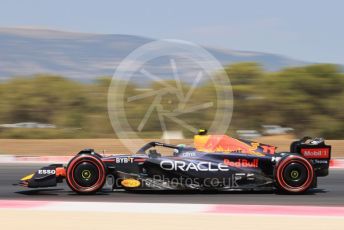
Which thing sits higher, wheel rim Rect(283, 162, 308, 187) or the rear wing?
the rear wing

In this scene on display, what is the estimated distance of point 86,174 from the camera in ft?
33.7

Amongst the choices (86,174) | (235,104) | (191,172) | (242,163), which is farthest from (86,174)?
(235,104)

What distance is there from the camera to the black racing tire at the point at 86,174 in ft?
33.6

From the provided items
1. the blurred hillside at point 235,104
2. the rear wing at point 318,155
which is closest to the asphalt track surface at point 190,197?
the rear wing at point 318,155

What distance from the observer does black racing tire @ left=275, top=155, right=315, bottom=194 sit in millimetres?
10242

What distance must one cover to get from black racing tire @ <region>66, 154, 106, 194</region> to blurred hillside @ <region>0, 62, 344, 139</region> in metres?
14.7

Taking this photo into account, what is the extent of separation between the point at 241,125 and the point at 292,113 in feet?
7.00

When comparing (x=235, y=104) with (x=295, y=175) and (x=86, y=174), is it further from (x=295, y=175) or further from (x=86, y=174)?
(x=86, y=174)

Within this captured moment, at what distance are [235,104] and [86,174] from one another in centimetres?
1870

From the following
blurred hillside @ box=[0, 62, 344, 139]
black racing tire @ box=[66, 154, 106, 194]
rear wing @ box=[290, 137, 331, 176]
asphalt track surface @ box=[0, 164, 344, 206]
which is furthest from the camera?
blurred hillside @ box=[0, 62, 344, 139]

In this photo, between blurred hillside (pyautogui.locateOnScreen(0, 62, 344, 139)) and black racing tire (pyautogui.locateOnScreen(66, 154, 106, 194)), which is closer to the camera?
black racing tire (pyautogui.locateOnScreen(66, 154, 106, 194))

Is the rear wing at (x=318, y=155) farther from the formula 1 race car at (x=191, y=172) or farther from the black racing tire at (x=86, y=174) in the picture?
the black racing tire at (x=86, y=174)

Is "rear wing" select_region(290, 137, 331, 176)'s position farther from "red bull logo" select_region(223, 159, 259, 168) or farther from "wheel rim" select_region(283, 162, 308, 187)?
"red bull logo" select_region(223, 159, 259, 168)

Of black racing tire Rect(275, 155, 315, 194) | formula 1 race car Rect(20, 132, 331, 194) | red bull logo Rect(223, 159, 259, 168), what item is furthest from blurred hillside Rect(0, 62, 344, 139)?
black racing tire Rect(275, 155, 315, 194)
